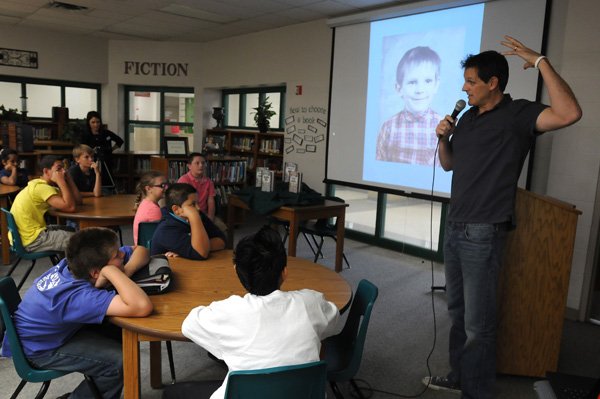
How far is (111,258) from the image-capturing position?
1.87 meters

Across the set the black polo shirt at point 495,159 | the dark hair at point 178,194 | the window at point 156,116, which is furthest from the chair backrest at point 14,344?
the window at point 156,116

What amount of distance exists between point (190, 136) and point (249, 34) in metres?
2.47

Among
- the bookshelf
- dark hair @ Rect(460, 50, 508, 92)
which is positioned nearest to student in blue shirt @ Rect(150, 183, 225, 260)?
dark hair @ Rect(460, 50, 508, 92)

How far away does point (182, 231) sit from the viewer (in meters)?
2.54

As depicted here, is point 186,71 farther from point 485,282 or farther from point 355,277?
point 485,282

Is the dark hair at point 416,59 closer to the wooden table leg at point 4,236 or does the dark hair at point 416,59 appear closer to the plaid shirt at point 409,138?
the plaid shirt at point 409,138

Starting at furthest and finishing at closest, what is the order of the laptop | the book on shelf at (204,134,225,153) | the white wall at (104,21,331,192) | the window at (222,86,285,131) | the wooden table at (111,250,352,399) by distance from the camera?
the book on shelf at (204,134,225,153), the window at (222,86,285,131), the white wall at (104,21,331,192), the wooden table at (111,250,352,399), the laptop

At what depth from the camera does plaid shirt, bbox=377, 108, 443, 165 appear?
5.32 meters

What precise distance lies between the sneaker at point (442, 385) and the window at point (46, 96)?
27.6 feet

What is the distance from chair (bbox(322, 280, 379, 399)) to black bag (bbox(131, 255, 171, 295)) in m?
0.71

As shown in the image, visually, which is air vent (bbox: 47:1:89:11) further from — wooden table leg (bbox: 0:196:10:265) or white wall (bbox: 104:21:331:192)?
wooden table leg (bbox: 0:196:10:265)

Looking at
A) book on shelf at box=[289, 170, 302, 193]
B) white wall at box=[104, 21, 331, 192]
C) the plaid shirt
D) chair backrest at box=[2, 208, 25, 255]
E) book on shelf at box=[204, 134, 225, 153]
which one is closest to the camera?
chair backrest at box=[2, 208, 25, 255]

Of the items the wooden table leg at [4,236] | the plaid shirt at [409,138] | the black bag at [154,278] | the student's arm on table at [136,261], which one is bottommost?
the wooden table leg at [4,236]

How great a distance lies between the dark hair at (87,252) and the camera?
1.82m
